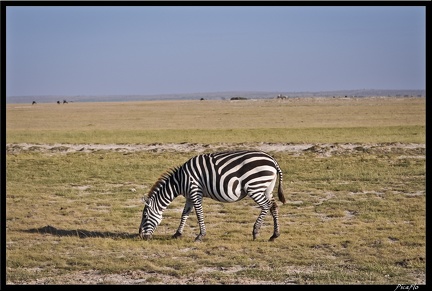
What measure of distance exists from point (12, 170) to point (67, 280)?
13724 millimetres

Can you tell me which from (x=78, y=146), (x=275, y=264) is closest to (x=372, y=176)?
(x=275, y=264)

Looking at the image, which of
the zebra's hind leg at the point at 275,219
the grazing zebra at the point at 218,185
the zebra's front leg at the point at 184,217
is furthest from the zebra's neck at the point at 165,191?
the zebra's hind leg at the point at 275,219

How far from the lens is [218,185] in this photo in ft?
30.1

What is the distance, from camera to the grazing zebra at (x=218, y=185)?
9.16 metres

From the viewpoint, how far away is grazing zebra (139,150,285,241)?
361 inches

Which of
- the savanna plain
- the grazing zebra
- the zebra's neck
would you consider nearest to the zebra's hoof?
the savanna plain

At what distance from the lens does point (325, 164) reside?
2009cm

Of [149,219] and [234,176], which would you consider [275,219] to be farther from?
[149,219]

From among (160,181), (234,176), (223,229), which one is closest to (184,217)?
(160,181)

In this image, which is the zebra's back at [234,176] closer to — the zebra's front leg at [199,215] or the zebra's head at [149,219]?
the zebra's front leg at [199,215]

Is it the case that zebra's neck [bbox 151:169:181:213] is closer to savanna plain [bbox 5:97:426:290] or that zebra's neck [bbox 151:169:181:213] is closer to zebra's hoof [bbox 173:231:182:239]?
zebra's hoof [bbox 173:231:182:239]

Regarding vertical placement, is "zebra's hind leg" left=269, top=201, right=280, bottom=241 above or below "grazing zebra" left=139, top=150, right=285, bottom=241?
below

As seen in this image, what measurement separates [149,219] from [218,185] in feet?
4.38
